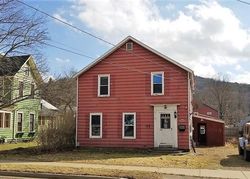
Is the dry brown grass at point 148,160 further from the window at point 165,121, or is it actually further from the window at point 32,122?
the window at point 32,122

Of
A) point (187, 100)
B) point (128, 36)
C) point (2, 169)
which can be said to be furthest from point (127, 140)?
point (2, 169)

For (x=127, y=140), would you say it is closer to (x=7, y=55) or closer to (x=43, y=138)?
(x=43, y=138)

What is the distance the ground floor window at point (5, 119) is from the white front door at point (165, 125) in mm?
17775

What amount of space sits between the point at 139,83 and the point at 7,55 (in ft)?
28.4

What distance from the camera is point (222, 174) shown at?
16.0m

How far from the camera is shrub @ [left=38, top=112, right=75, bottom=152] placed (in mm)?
26625

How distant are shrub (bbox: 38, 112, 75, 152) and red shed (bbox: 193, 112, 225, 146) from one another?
12.2 meters

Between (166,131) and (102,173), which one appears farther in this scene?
(166,131)

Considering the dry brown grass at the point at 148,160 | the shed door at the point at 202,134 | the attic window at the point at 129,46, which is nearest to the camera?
the dry brown grass at the point at 148,160

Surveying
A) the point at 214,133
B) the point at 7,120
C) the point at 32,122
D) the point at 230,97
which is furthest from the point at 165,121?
the point at 230,97

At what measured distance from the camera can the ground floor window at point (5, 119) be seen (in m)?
39.0

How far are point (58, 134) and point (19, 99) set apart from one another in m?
5.29

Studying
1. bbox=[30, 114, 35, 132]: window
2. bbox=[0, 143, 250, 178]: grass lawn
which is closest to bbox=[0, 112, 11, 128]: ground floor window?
bbox=[30, 114, 35, 132]: window

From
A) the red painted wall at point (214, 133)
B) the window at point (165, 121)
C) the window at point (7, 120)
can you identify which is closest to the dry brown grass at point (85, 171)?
the window at point (165, 121)
